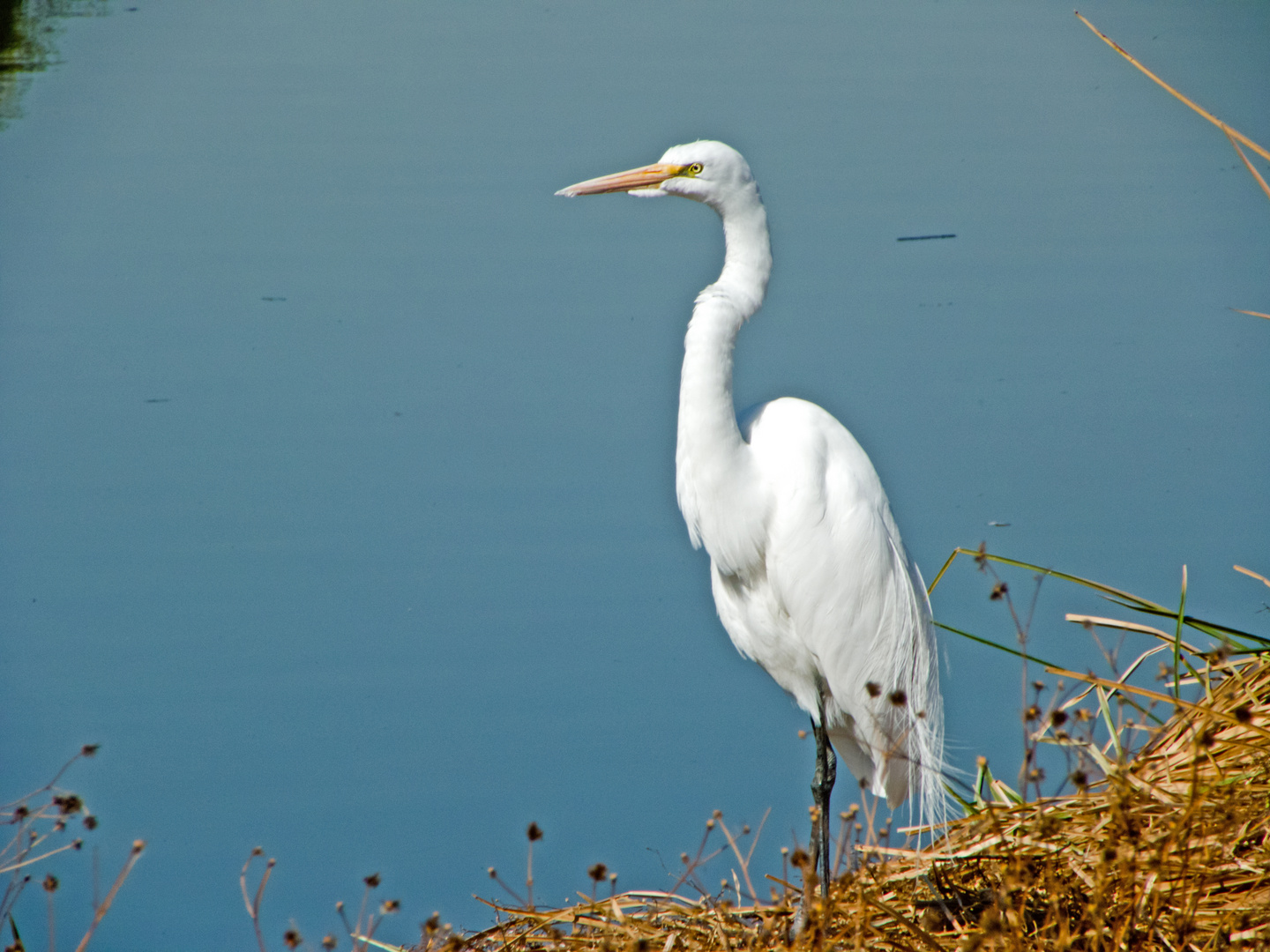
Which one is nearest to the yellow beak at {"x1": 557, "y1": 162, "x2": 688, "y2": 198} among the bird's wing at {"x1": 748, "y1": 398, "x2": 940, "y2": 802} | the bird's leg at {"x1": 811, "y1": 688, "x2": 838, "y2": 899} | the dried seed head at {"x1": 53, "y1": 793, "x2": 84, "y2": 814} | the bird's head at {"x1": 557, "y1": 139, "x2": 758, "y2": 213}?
the bird's head at {"x1": 557, "y1": 139, "x2": 758, "y2": 213}

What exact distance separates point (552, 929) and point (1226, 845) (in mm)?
666

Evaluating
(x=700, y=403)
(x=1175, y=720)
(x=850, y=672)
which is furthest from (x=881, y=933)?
(x=700, y=403)

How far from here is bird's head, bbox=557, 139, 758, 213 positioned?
135 centimetres

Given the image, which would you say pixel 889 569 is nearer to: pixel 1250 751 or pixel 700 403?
pixel 700 403

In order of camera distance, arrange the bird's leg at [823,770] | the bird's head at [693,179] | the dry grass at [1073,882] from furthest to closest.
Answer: the bird's leg at [823,770] < the bird's head at [693,179] < the dry grass at [1073,882]

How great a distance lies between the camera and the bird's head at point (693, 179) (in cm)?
135

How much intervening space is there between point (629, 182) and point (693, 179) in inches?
3.6

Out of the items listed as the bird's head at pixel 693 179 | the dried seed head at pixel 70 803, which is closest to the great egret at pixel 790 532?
the bird's head at pixel 693 179

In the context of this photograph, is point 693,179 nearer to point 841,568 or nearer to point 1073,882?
point 841,568

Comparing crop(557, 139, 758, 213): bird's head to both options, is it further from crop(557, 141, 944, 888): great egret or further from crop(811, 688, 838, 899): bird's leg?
crop(811, 688, 838, 899): bird's leg

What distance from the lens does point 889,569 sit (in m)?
1.49

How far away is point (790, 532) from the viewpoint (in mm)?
1436

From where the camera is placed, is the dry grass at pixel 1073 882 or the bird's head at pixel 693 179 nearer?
the dry grass at pixel 1073 882

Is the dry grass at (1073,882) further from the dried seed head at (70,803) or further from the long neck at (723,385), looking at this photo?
the long neck at (723,385)
